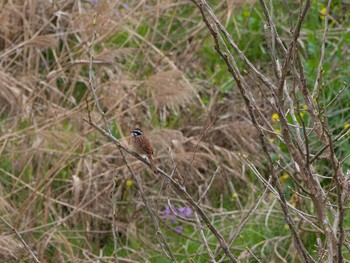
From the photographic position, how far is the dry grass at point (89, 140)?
457 centimetres

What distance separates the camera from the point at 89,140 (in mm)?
5246

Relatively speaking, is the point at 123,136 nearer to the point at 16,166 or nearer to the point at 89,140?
the point at 89,140

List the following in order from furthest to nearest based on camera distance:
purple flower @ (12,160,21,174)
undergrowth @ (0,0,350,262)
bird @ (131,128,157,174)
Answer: purple flower @ (12,160,21,174)
undergrowth @ (0,0,350,262)
bird @ (131,128,157,174)

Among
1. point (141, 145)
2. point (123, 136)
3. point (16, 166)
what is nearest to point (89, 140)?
point (123, 136)

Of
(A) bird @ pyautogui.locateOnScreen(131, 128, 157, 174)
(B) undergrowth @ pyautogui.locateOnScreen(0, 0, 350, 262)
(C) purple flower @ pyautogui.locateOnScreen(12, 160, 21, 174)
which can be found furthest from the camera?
(C) purple flower @ pyautogui.locateOnScreen(12, 160, 21, 174)

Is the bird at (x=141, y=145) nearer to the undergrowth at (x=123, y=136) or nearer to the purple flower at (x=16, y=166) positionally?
the undergrowth at (x=123, y=136)

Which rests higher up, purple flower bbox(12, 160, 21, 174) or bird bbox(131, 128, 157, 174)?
bird bbox(131, 128, 157, 174)

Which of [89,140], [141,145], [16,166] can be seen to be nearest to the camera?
[141,145]

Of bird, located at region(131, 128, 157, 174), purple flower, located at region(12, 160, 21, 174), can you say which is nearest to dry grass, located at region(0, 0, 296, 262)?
purple flower, located at region(12, 160, 21, 174)

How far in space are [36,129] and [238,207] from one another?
125 centimetres

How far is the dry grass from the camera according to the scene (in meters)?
4.57

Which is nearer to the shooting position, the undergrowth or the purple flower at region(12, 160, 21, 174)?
the undergrowth

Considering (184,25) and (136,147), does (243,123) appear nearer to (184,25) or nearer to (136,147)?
(184,25)

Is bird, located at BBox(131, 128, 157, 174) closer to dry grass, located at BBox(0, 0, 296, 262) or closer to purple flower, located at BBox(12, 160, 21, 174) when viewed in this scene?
dry grass, located at BBox(0, 0, 296, 262)
